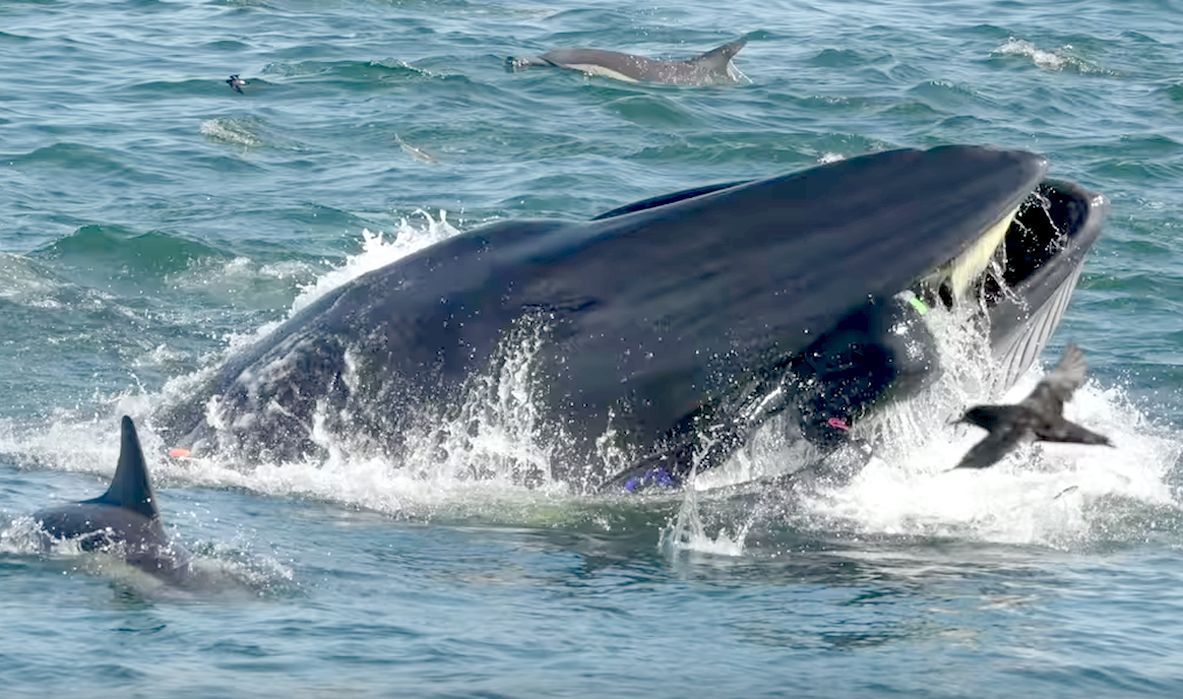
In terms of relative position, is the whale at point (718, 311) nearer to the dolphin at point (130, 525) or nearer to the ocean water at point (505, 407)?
the ocean water at point (505, 407)

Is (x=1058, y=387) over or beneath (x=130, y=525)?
A: over

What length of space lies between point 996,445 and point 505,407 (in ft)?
6.84

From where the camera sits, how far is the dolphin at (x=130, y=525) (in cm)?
891

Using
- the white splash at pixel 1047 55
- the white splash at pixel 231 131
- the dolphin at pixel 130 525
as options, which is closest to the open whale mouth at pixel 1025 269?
the dolphin at pixel 130 525

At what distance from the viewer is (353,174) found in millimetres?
22891

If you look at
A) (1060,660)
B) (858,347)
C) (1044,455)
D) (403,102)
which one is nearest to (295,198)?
(403,102)

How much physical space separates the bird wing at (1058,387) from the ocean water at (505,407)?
0.45 m

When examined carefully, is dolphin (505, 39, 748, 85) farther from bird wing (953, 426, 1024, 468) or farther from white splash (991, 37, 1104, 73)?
bird wing (953, 426, 1024, 468)

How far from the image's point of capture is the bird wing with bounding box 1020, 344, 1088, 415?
9.16m

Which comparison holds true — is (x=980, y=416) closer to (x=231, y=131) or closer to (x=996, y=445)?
(x=996, y=445)

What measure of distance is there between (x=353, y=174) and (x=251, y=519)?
43.4 feet

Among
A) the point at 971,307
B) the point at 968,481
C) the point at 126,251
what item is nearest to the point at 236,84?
the point at 126,251

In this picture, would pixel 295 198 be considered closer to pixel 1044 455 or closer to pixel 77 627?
pixel 1044 455

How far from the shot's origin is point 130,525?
9062 mm
